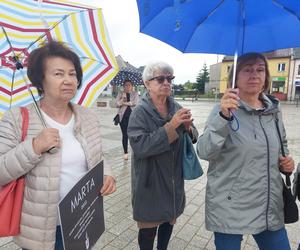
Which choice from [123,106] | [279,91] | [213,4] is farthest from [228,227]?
[279,91]

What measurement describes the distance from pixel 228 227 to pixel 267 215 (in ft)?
0.92

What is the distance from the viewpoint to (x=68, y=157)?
1752 millimetres

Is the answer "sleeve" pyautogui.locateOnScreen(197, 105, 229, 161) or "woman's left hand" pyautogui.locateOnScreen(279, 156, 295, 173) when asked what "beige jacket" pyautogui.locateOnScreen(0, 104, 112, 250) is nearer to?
"sleeve" pyautogui.locateOnScreen(197, 105, 229, 161)

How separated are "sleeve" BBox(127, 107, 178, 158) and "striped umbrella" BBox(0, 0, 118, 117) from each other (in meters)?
0.40

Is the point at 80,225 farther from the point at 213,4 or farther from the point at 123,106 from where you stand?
the point at 123,106

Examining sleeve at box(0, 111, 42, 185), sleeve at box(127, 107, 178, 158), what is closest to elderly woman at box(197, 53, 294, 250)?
sleeve at box(127, 107, 178, 158)

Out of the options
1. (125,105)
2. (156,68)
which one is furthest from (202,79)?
(156,68)

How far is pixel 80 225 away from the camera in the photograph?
1.60 m

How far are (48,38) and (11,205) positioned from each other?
1045mm

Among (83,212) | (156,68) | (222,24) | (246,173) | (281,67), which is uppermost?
(281,67)

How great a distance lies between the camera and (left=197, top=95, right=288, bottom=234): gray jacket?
1.88m

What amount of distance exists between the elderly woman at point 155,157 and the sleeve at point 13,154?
3.05 ft

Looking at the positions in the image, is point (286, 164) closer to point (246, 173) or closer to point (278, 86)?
point (246, 173)

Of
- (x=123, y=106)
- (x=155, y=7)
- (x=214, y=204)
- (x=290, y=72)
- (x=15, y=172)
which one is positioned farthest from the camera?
(x=290, y=72)
